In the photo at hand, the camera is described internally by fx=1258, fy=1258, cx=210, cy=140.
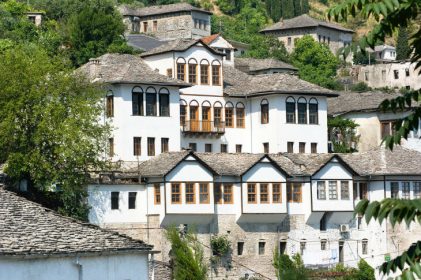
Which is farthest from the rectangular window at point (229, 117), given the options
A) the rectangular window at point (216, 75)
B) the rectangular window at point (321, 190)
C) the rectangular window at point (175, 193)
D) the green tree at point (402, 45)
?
the green tree at point (402, 45)

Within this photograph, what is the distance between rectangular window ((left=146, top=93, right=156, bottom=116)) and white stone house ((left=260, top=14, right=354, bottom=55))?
286 ft

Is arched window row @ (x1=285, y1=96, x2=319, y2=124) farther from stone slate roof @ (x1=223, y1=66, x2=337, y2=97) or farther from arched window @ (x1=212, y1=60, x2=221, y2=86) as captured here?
arched window @ (x1=212, y1=60, x2=221, y2=86)

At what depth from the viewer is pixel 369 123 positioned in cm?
9050

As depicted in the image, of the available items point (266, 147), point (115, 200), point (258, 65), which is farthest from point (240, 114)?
point (258, 65)

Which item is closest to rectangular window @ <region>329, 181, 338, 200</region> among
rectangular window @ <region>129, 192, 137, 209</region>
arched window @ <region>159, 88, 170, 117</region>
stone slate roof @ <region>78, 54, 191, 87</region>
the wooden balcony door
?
the wooden balcony door

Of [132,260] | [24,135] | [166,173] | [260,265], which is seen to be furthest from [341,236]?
[132,260]

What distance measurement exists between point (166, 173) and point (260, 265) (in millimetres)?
7997

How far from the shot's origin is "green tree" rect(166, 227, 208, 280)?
62.1 m

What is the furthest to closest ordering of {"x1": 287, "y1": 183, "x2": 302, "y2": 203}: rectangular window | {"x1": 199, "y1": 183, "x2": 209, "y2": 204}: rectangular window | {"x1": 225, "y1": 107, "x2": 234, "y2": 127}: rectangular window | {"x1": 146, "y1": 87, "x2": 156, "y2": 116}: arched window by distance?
{"x1": 225, "y1": 107, "x2": 234, "y2": 127}: rectangular window, {"x1": 146, "y1": 87, "x2": 156, "y2": 116}: arched window, {"x1": 287, "y1": 183, "x2": 302, "y2": 203}: rectangular window, {"x1": 199, "y1": 183, "x2": 209, "y2": 204}: rectangular window

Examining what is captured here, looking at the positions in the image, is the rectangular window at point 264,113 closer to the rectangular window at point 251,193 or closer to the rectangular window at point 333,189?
the rectangular window at point 333,189

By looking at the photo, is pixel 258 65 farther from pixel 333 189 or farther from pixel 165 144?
pixel 333 189

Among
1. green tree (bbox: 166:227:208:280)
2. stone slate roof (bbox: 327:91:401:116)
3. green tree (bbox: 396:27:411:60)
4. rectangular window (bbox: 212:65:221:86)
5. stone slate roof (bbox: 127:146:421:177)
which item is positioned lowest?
green tree (bbox: 166:227:208:280)

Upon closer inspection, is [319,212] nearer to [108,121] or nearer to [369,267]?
[369,267]

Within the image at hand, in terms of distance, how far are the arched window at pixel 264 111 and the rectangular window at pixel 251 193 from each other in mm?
10439
